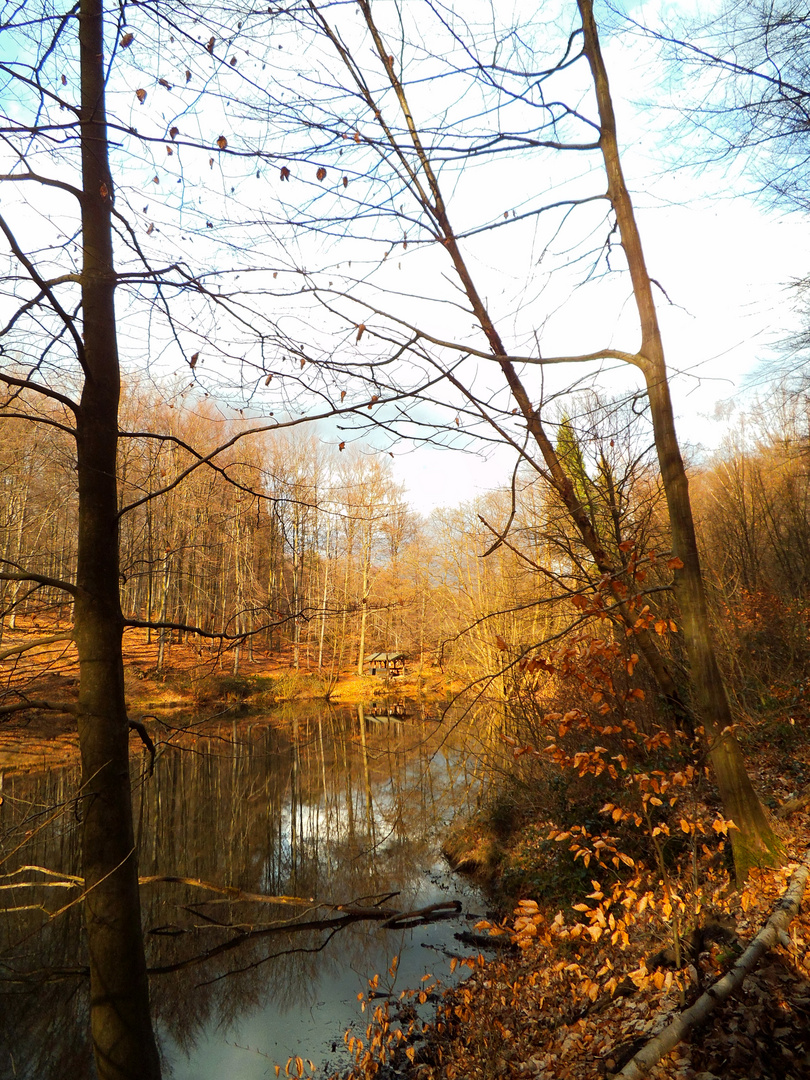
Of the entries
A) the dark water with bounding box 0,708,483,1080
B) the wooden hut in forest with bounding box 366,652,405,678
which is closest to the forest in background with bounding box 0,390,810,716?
the dark water with bounding box 0,708,483,1080

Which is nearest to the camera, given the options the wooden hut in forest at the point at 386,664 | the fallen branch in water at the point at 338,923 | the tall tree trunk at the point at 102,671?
the tall tree trunk at the point at 102,671

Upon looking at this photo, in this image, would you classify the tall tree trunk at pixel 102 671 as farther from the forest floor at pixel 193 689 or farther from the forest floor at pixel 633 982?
the forest floor at pixel 193 689

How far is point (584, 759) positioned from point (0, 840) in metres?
3.72

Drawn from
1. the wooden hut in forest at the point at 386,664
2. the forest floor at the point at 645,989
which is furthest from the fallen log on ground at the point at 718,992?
the wooden hut in forest at the point at 386,664

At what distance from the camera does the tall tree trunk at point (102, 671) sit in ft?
11.0

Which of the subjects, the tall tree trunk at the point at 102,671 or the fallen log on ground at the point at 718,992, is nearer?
the fallen log on ground at the point at 718,992

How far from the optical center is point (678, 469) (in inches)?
176

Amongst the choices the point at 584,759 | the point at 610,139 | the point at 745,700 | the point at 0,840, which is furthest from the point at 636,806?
the point at 610,139

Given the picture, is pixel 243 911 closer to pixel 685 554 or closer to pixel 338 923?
pixel 338 923

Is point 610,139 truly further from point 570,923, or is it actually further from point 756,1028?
point 570,923

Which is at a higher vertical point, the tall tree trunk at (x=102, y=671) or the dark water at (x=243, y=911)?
the tall tree trunk at (x=102, y=671)

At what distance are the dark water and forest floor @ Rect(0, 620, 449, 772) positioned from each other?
87.8 inches

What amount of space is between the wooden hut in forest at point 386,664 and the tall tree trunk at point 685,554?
23395 mm

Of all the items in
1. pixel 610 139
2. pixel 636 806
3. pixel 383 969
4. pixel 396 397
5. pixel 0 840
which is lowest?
pixel 383 969
